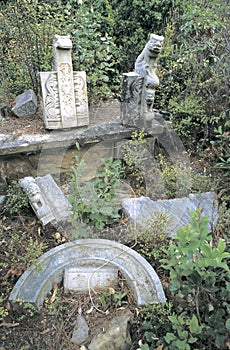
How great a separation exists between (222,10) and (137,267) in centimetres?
386

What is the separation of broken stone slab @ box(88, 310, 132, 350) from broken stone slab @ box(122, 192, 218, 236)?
85 centimetres

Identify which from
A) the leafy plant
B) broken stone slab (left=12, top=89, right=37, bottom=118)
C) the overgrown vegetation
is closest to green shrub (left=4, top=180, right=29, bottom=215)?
the overgrown vegetation

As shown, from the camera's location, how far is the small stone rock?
A: 203 cm

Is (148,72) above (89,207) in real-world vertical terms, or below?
above

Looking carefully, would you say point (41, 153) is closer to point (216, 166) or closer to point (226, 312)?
point (216, 166)

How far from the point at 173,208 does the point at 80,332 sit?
1345 mm

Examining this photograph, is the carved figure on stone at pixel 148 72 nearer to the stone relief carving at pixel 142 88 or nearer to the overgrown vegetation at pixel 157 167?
the stone relief carving at pixel 142 88

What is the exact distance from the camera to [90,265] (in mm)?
2430

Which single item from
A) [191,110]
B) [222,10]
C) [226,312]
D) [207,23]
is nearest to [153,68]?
[191,110]

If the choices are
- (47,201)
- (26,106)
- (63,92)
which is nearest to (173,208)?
(47,201)

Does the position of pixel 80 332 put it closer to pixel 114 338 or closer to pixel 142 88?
pixel 114 338

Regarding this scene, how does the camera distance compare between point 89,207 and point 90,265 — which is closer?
point 90,265

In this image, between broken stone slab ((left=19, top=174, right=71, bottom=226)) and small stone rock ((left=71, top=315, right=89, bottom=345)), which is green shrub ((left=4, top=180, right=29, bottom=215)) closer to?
broken stone slab ((left=19, top=174, right=71, bottom=226))

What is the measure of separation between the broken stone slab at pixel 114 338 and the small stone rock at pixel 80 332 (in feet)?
0.26
